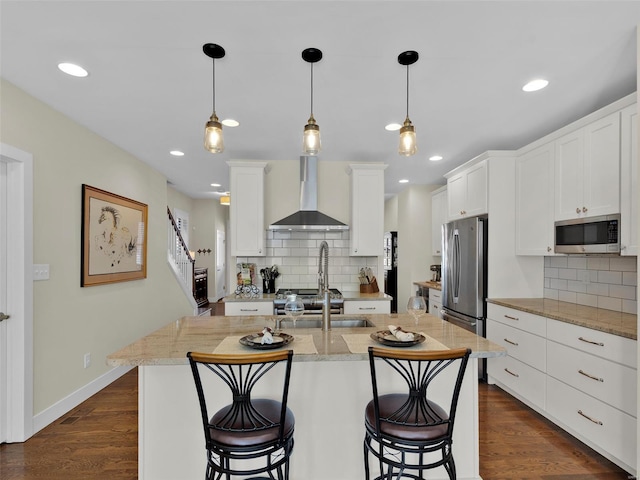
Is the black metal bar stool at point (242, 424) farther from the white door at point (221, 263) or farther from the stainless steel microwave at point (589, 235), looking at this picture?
the white door at point (221, 263)

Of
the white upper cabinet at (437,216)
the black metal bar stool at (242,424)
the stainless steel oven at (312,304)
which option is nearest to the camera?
the black metal bar stool at (242,424)

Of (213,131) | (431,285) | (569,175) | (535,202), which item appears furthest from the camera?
(431,285)

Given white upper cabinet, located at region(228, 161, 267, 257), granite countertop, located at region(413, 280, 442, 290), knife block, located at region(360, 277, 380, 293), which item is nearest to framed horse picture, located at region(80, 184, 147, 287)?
white upper cabinet, located at region(228, 161, 267, 257)

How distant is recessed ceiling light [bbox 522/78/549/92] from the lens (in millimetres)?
2334

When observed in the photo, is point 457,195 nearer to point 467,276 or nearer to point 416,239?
point 467,276

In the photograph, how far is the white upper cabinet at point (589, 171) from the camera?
2.39m

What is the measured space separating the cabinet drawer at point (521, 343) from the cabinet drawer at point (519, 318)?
0.04 m

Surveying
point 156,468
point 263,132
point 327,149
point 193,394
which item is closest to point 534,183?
point 327,149

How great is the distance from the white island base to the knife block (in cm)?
226

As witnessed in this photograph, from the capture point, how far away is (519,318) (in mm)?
3043

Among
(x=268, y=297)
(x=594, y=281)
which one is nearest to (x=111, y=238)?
(x=268, y=297)

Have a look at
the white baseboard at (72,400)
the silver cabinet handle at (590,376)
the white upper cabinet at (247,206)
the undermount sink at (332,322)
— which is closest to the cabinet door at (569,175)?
the silver cabinet handle at (590,376)

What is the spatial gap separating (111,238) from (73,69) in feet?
6.30

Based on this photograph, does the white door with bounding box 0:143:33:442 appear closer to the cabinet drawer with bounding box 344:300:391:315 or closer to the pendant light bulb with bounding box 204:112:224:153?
the pendant light bulb with bounding box 204:112:224:153
